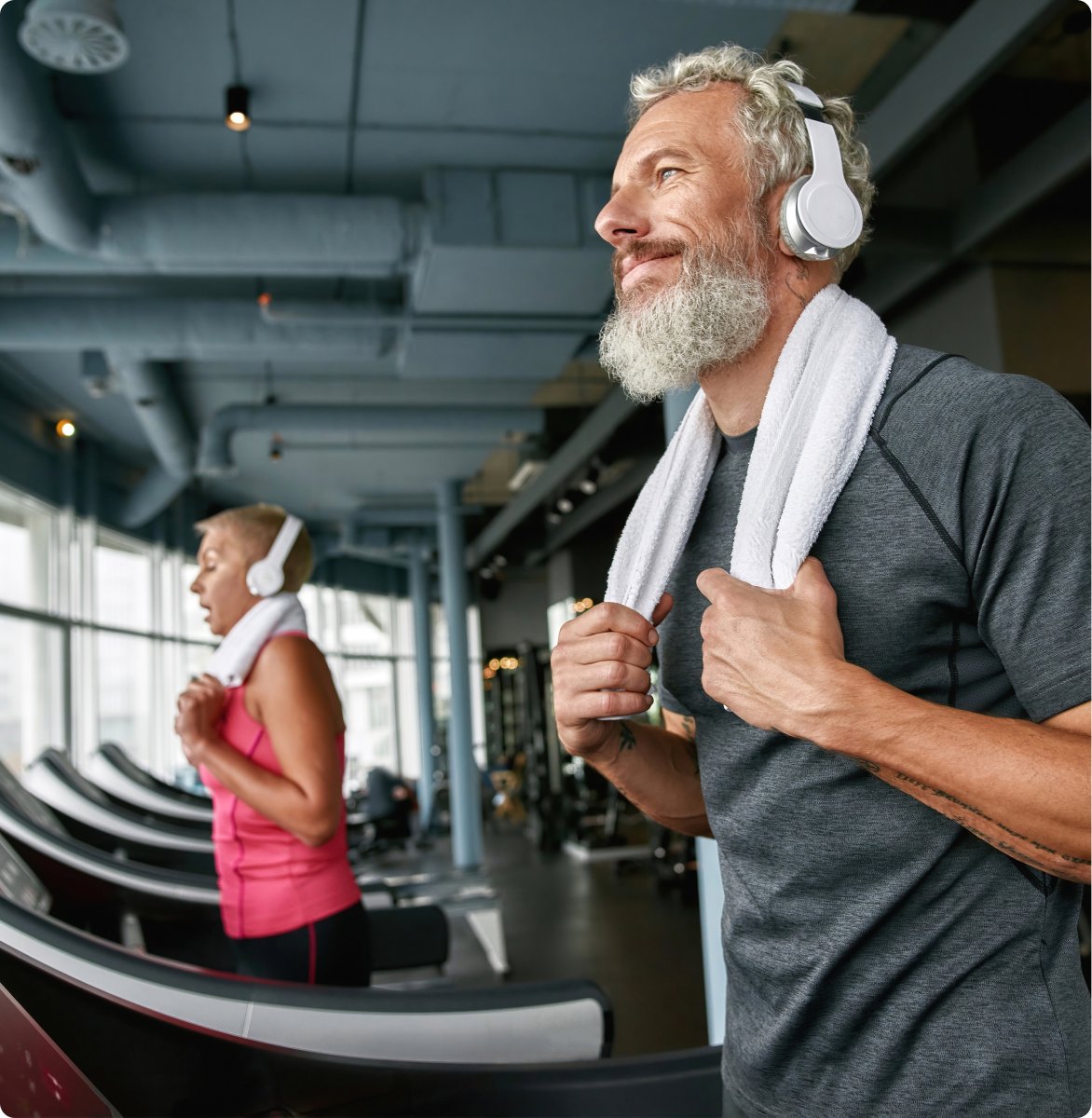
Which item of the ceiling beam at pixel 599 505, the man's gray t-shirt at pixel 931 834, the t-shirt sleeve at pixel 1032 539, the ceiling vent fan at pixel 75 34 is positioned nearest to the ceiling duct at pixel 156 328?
the ceiling vent fan at pixel 75 34

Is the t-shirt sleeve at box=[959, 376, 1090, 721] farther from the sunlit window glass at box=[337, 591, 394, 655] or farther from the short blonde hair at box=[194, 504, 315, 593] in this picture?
the sunlit window glass at box=[337, 591, 394, 655]

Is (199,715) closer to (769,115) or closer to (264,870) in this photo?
(264,870)

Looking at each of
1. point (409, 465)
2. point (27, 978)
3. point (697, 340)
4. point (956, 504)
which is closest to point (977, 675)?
point (956, 504)

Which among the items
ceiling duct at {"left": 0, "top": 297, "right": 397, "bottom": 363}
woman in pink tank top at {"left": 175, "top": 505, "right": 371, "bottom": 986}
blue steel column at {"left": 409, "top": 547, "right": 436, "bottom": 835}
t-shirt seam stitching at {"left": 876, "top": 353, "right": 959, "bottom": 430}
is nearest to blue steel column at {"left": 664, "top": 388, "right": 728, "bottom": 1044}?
woman in pink tank top at {"left": 175, "top": 505, "right": 371, "bottom": 986}

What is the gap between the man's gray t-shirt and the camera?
0.78 meters

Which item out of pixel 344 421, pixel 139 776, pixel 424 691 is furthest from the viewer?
pixel 424 691

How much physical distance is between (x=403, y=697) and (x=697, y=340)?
17.8 metres

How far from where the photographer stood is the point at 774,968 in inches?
36.5

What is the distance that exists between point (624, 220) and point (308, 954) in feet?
5.16

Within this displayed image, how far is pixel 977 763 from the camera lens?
0.77 m

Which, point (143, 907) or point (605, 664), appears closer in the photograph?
point (605, 664)

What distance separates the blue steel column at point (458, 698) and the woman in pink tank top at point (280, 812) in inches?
293

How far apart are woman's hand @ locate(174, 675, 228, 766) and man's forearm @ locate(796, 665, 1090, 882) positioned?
153 cm

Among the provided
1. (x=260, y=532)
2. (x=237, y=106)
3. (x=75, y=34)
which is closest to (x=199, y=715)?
(x=260, y=532)
